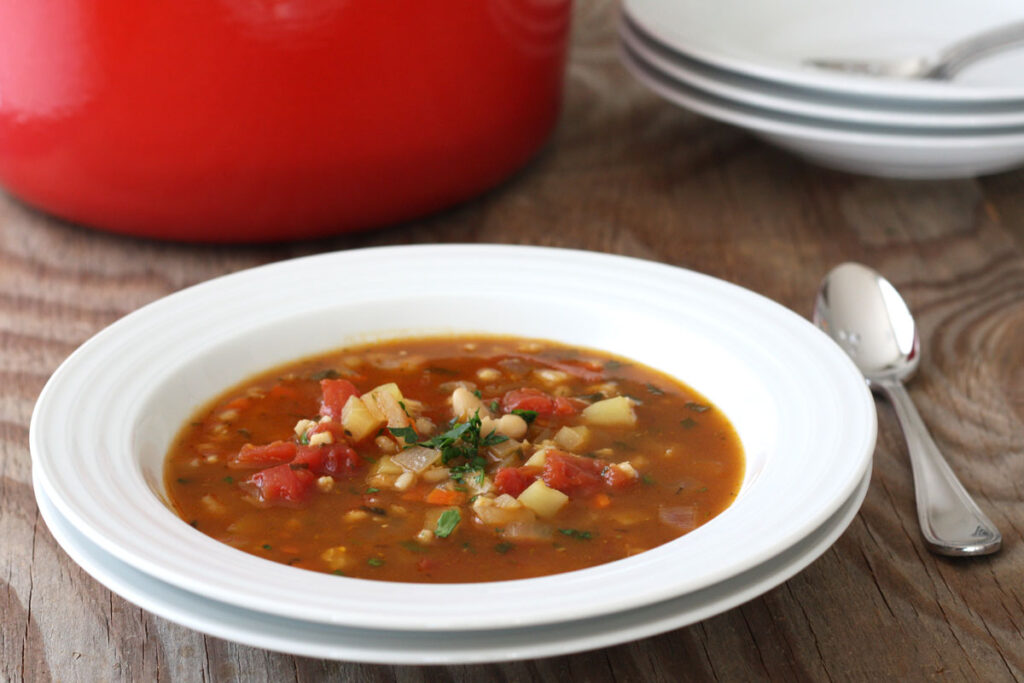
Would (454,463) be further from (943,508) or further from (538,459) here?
(943,508)

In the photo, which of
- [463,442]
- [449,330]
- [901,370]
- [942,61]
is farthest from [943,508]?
[942,61]

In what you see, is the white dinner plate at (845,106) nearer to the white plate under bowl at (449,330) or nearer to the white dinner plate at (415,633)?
the white plate under bowl at (449,330)

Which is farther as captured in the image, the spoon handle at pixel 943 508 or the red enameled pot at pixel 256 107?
the red enameled pot at pixel 256 107

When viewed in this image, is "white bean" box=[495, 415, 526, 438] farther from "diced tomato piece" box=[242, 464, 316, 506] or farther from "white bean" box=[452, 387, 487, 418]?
"diced tomato piece" box=[242, 464, 316, 506]

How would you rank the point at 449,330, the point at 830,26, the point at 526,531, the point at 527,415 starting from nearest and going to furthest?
the point at 526,531
the point at 527,415
the point at 449,330
the point at 830,26

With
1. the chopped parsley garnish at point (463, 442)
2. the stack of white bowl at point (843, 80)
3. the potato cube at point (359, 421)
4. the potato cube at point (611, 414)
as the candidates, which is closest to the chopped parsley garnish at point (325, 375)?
the potato cube at point (359, 421)
